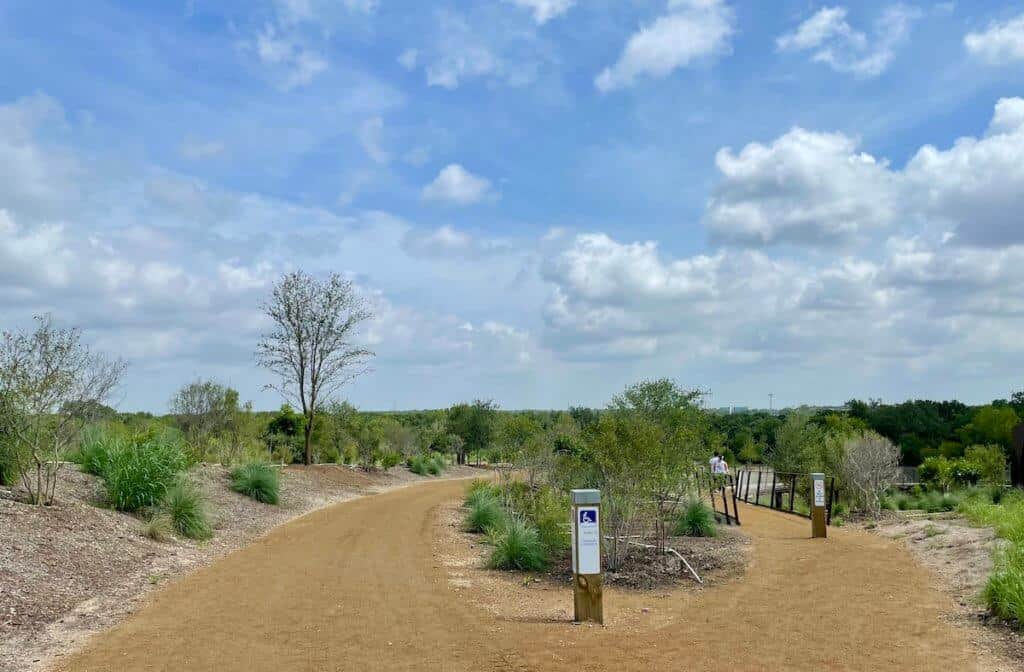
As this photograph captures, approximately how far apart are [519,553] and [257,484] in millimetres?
10017

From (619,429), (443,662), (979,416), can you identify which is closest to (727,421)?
(979,416)

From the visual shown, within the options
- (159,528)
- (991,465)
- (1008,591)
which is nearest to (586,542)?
(1008,591)

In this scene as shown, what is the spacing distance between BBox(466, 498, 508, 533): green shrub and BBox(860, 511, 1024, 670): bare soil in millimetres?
7271

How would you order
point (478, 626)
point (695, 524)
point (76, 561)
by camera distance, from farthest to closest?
point (695, 524) < point (76, 561) < point (478, 626)

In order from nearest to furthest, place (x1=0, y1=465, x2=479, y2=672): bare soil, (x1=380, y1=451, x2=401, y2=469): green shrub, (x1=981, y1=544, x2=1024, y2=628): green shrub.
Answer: (x1=0, y1=465, x2=479, y2=672): bare soil
(x1=981, y1=544, x2=1024, y2=628): green shrub
(x1=380, y1=451, x2=401, y2=469): green shrub

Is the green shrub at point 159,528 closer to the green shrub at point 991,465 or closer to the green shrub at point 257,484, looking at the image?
the green shrub at point 257,484

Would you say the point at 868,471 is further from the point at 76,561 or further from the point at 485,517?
the point at 76,561

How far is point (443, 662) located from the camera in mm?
7363

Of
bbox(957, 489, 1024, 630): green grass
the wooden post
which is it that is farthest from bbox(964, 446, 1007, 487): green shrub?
bbox(957, 489, 1024, 630): green grass

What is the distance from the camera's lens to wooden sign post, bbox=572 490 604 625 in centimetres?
883

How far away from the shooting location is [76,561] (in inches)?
429

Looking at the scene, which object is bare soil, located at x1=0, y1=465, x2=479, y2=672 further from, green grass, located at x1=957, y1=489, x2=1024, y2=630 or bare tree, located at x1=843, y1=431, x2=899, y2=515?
bare tree, located at x1=843, y1=431, x2=899, y2=515

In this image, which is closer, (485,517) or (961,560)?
(961,560)

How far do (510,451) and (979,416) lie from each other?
27.2 meters
